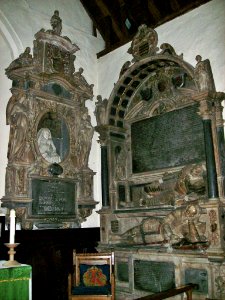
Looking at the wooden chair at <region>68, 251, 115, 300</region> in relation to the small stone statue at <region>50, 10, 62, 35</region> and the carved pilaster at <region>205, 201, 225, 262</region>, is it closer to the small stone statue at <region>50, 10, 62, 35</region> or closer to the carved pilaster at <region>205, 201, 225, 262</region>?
the carved pilaster at <region>205, 201, 225, 262</region>

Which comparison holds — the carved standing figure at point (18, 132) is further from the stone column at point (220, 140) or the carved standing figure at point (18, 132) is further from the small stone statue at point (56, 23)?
the stone column at point (220, 140)

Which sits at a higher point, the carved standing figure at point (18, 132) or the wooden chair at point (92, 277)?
the carved standing figure at point (18, 132)

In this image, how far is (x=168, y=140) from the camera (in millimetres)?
5629

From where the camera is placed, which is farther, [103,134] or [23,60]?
[103,134]

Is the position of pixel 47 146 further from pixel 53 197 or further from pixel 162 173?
pixel 162 173

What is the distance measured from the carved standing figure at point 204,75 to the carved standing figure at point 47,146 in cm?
260

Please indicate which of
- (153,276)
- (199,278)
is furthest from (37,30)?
(199,278)

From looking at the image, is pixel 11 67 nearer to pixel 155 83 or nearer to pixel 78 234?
pixel 155 83

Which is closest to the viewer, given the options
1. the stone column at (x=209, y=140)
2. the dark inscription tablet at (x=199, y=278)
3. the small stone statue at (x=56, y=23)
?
the dark inscription tablet at (x=199, y=278)

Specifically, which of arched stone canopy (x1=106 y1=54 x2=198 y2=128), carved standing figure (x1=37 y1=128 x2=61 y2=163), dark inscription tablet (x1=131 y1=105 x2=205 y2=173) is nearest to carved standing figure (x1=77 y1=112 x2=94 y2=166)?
arched stone canopy (x1=106 y1=54 x2=198 y2=128)

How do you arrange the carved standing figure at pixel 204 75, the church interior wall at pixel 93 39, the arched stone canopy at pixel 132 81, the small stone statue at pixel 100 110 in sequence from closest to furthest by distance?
the carved standing figure at pixel 204 75
the church interior wall at pixel 93 39
the arched stone canopy at pixel 132 81
the small stone statue at pixel 100 110

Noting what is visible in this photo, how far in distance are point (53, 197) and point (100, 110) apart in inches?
72.6

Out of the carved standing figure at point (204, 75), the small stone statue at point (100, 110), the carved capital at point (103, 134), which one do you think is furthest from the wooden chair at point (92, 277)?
the carved standing figure at point (204, 75)

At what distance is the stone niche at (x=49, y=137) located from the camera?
16.9 feet
